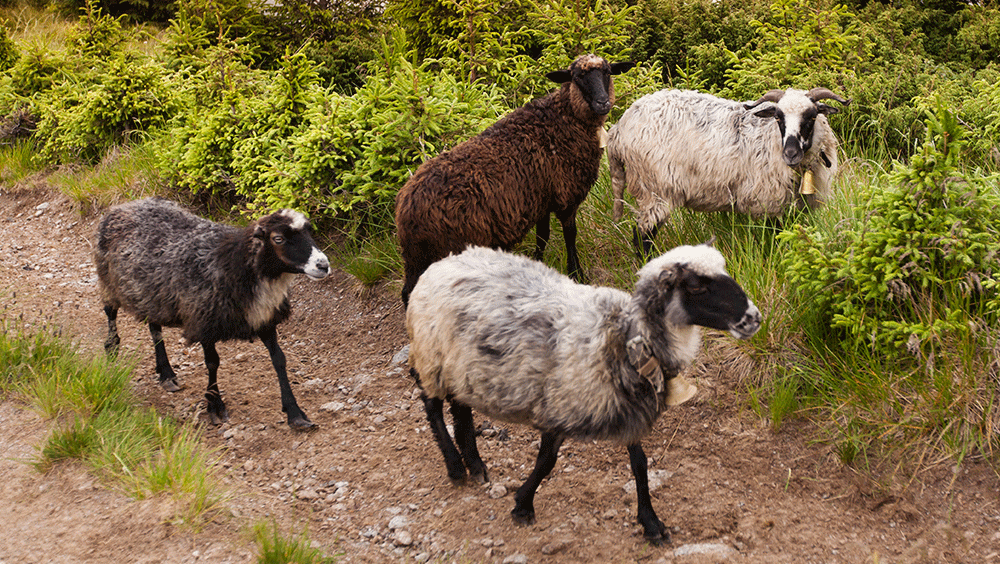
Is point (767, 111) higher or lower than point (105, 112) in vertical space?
higher

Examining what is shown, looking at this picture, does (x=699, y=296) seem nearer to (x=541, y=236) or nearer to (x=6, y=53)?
(x=541, y=236)

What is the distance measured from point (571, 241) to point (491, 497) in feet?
7.78

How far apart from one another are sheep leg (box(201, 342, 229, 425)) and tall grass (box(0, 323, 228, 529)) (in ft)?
0.88

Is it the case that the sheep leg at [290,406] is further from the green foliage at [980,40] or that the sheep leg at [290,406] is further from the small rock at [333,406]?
the green foliage at [980,40]

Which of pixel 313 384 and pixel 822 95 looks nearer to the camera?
pixel 822 95

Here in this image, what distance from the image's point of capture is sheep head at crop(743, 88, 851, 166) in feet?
16.8

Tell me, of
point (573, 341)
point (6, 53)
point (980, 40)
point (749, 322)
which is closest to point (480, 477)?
point (573, 341)

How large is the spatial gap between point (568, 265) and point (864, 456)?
2600 mm

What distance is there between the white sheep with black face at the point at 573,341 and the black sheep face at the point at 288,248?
1.13 metres

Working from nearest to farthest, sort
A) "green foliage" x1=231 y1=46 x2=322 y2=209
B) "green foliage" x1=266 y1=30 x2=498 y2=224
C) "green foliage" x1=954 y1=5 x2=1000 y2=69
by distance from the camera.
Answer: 1. "green foliage" x1=266 y1=30 x2=498 y2=224
2. "green foliage" x1=231 y1=46 x2=322 y2=209
3. "green foliage" x1=954 y1=5 x2=1000 y2=69

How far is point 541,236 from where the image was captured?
19.9 ft

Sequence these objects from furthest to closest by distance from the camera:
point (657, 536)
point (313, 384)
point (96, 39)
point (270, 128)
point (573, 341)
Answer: point (96, 39) < point (270, 128) < point (313, 384) < point (657, 536) < point (573, 341)

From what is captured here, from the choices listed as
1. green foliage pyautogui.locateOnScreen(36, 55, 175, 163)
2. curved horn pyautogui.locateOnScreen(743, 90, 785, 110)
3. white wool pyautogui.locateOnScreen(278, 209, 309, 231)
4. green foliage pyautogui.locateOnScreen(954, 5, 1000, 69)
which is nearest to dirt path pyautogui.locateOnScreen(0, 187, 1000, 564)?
white wool pyautogui.locateOnScreen(278, 209, 309, 231)

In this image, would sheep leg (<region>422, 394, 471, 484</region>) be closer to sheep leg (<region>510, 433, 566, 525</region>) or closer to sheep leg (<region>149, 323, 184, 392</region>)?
sheep leg (<region>510, 433, 566, 525</region>)
